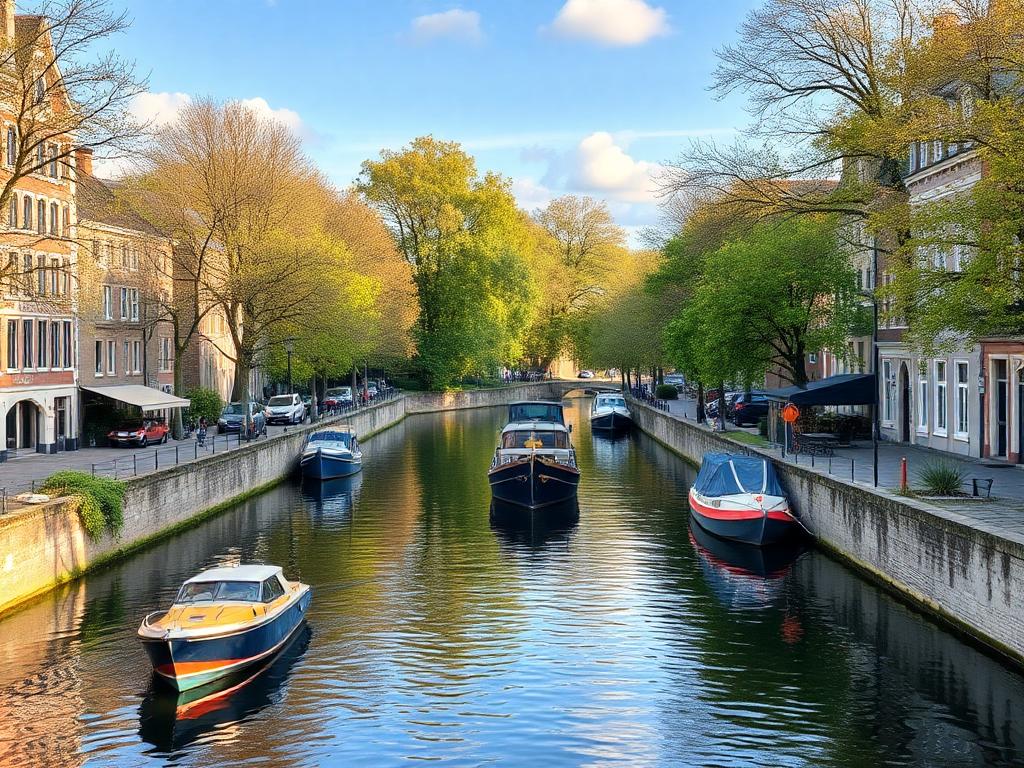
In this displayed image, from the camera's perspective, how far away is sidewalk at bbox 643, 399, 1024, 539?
23.4 m

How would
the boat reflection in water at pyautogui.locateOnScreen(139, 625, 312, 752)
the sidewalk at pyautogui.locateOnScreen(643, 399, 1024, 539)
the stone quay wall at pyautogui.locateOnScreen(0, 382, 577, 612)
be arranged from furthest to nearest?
the stone quay wall at pyautogui.locateOnScreen(0, 382, 577, 612) < the sidewalk at pyautogui.locateOnScreen(643, 399, 1024, 539) < the boat reflection in water at pyautogui.locateOnScreen(139, 625, 312, 752)

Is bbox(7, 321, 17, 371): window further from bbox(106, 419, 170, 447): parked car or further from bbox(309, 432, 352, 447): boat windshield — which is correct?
bbox(309, 432, 352, 447): boat windshield

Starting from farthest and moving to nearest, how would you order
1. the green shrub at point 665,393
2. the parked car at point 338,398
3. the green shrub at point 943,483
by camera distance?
the green shrub at point 665,393 < the parked car at point 338,398 < the green shrub at point 943,483

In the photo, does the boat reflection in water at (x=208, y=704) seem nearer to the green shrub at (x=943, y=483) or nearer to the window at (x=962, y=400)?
the green shrub at (x=943, y=483)

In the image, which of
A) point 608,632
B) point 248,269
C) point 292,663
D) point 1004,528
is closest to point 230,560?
point 292,663

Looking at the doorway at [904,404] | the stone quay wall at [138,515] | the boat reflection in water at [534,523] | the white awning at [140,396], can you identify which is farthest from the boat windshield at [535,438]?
the white awning at [140,396]

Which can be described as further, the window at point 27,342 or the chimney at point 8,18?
the window at point 27,342

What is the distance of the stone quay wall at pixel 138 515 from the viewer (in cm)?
2455

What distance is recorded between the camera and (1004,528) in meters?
21.7

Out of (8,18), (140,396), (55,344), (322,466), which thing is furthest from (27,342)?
(322,466)

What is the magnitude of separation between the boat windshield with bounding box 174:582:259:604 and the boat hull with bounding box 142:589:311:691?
0.78m

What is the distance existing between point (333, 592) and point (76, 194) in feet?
105

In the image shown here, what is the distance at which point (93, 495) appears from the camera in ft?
93.1

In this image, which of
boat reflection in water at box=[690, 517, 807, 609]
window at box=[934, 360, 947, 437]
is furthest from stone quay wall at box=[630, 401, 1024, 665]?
window at box=[934, 360, 947, 437]
